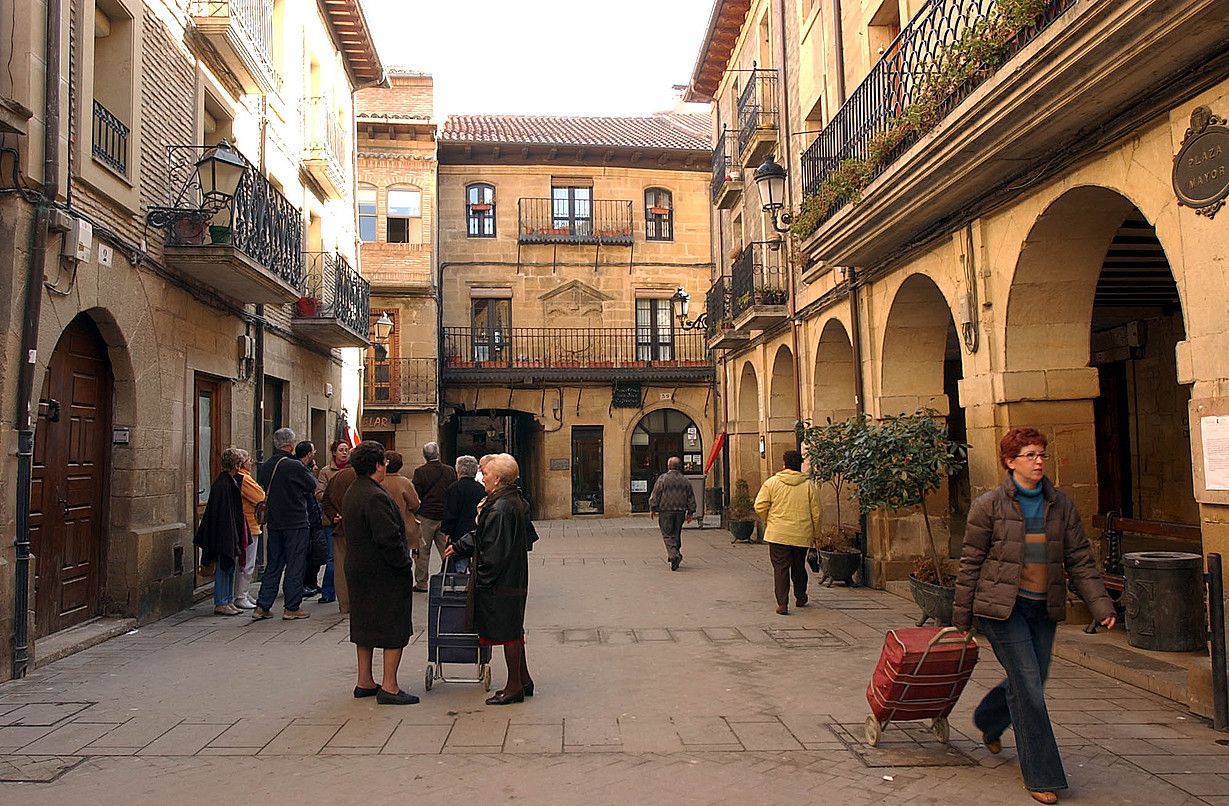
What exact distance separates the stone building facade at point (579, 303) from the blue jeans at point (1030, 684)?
72.9ft

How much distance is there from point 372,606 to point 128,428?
4667mm

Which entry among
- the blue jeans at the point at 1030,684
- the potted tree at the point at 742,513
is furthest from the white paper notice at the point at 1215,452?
the potted tree at the point at 742,513

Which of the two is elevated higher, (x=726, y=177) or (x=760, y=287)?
(x=726, y=177)

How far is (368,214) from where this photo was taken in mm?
26016

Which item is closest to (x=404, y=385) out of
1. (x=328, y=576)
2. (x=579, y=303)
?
(x=579, y=303)

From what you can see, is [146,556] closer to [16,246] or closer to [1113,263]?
[16,246]

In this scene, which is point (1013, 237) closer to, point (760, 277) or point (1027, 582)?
point (1027, 582)

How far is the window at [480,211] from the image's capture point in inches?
1076

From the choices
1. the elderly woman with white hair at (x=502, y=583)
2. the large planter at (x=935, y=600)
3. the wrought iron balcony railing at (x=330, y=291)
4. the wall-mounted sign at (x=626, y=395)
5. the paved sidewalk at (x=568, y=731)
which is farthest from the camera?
the wall-mounted sign at (x=626, y=395)

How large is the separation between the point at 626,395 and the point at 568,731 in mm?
21755

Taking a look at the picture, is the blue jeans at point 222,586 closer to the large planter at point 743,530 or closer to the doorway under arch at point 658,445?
the large planter at point 743,530

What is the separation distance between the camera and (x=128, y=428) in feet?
31.1

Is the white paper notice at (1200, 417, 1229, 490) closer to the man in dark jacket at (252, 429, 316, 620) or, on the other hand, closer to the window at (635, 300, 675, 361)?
the man in dark jacket at (252, 429, 316, 620)

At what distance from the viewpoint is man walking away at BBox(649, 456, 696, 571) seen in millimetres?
13922
